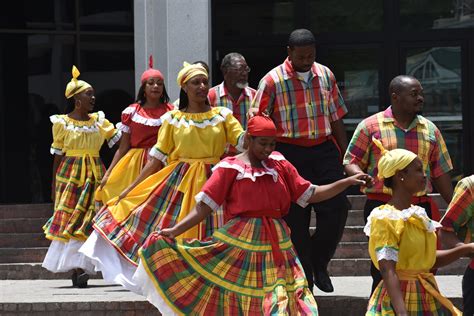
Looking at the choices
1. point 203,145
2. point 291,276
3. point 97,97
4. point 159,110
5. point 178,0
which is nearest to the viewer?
Result: point 291,276

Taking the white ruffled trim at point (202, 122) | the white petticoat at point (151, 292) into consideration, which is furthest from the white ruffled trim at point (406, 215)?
the white ruffled trim at point (202, 122)

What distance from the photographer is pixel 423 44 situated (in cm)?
1716

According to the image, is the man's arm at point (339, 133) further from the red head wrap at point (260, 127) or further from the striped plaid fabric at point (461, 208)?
the striped plaid fabric at point (461, 208)

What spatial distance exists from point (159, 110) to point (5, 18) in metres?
6.69

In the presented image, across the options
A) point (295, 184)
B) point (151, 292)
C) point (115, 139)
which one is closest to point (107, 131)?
point (115, 139)

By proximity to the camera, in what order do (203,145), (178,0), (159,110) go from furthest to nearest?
(178,0), (159,110), (203,145)

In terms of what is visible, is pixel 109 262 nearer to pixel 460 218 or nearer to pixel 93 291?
pixel 93 291

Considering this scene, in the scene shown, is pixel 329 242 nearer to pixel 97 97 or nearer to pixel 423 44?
pixel 423 44

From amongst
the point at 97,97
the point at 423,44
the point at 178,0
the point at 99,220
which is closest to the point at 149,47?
the point at 178,0

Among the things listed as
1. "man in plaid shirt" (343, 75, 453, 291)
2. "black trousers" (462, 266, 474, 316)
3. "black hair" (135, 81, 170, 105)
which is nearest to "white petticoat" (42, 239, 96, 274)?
"black hair" (135, 81, 170, 105)

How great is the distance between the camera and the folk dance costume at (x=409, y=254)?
8.64 metres

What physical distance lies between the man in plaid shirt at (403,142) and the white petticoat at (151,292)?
152cm

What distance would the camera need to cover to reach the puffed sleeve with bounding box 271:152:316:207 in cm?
1007

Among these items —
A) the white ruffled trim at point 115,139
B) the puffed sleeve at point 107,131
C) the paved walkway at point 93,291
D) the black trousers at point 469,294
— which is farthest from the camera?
the white ruffled trim at point 115,139
